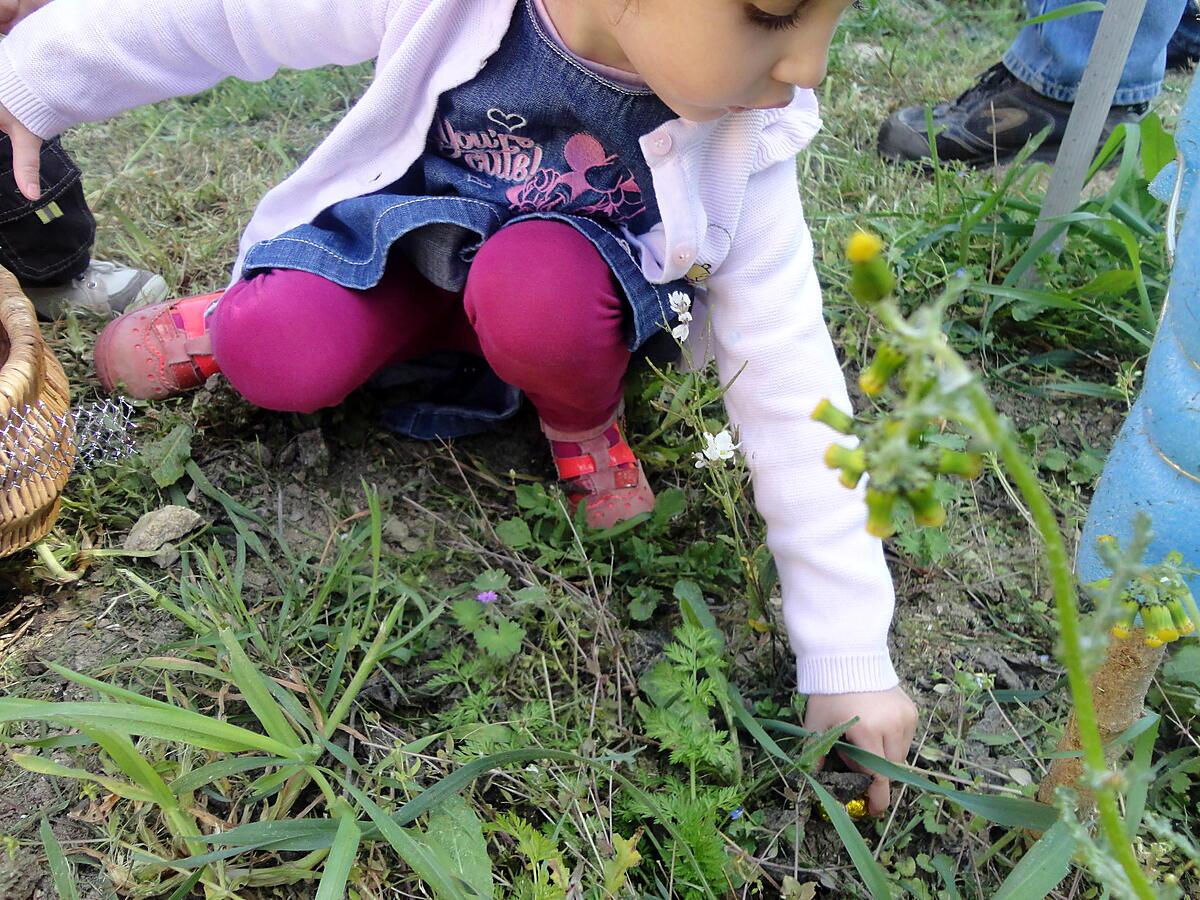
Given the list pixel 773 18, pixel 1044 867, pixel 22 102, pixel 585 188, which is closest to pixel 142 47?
pixel 22 102

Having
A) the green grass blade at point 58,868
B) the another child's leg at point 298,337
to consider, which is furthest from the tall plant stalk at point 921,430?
the another child's leg at point 298,337

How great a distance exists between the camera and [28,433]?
132cm

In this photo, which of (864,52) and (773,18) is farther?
(864,52)

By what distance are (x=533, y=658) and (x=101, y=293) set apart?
1.18 meters

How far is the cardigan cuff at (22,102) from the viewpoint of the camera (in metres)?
1.33

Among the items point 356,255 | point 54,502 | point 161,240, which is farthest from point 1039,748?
point 161,240

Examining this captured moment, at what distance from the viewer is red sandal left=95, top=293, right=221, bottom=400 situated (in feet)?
5.50

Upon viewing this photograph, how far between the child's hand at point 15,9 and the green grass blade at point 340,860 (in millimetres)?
1275

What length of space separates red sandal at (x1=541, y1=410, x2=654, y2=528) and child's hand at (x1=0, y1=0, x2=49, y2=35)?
3.31ft

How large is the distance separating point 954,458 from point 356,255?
4.15ft

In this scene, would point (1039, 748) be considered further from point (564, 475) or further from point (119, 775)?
point (119, 775)

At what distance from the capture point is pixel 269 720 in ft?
3.59

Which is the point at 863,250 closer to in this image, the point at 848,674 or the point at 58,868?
the point at 848,674

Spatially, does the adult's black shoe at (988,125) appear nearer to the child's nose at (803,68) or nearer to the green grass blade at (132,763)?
the child's nose at (803,68)
